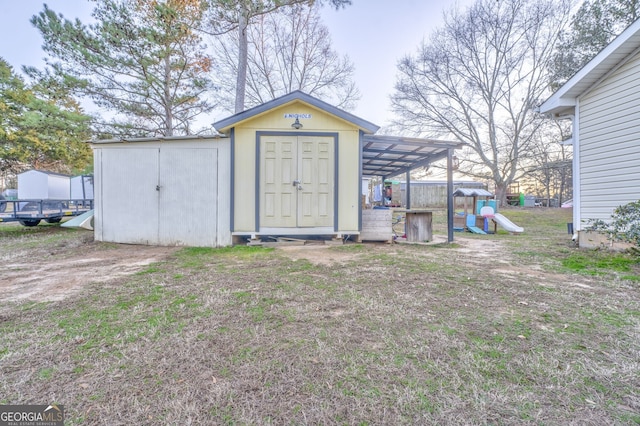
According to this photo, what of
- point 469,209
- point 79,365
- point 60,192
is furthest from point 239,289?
point 60,192

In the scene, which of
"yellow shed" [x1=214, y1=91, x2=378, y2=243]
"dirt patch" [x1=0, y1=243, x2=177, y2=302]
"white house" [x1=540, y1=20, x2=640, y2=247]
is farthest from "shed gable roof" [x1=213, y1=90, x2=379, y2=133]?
"white house" [x1=540, y1=20, x2=640, y2=247]

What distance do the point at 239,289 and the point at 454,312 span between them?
2.15 metres

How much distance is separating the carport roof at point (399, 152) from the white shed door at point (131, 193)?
4614mm

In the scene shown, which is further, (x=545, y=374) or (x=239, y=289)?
(x=239, y=289)

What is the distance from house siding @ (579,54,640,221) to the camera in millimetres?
4773

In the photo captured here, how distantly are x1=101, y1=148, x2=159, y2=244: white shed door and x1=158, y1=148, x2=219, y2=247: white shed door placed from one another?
0.81 ft

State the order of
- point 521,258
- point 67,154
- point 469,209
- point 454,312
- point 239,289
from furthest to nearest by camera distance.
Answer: point 469,209, point 67,154, point 521,258, point 239,289, point 454,312

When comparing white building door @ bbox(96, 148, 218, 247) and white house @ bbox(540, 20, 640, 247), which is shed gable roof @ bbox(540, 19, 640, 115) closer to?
white house @ bbox(540, 20, 640, 247)

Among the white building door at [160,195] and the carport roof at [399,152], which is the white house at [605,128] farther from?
the white building door at [160,195]

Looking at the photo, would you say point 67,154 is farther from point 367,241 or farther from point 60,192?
point 367,241

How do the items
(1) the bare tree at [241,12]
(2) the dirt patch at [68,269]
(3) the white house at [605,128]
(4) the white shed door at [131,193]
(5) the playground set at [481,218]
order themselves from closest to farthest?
1. (2) the dirt patch at [68,269]
2. (3) the white house at [605,128]
3. (4) the white shed door at [131,193]
4. (5) the playground set at [481,218]
5. (1) the bare tree at [241,12]

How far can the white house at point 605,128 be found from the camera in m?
4.75

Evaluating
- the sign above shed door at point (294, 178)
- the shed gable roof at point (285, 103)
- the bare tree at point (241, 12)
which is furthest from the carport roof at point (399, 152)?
the bare tree at point (241, 12)

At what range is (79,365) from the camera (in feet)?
5.28
